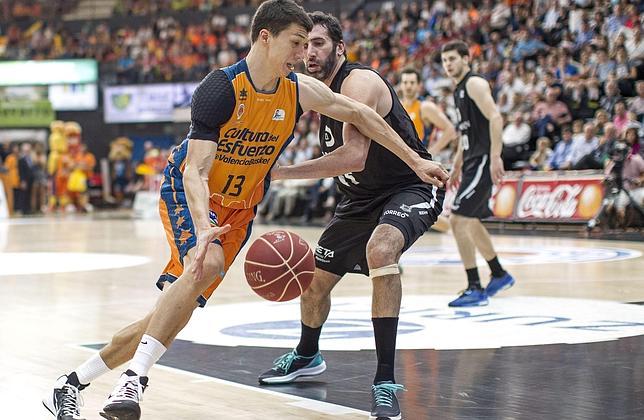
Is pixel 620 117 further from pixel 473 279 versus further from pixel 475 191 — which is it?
pixel 473 279

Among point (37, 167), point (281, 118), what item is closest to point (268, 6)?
point (281, 118)

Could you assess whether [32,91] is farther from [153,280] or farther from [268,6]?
[268,6]

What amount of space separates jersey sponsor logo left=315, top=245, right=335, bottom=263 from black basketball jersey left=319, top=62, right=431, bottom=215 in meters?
0.24

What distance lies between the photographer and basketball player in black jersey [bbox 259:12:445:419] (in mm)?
5062

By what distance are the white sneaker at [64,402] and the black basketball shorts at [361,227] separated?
1.57m

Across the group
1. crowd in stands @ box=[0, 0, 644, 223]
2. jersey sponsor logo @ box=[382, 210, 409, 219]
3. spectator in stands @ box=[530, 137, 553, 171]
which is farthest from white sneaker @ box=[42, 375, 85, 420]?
spectator in stands @ box=[530, 137, 553, 171]

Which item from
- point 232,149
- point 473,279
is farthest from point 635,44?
point 232,149

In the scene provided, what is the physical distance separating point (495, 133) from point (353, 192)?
3178 millimetres

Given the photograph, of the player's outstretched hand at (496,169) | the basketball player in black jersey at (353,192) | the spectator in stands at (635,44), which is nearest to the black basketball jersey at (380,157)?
the basketball player in black jersey at (353,192)

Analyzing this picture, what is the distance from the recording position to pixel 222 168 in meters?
4.63

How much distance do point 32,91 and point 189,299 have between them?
1163 inches

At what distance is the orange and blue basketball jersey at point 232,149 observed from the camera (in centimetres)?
450

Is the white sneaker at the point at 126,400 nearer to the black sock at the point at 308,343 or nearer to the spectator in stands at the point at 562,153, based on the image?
the black sock at the point at 308,343

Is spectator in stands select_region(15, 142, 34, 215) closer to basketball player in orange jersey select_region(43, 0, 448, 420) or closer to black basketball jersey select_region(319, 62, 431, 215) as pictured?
black basketball jersey select_region(319, 62, 431, 215)
